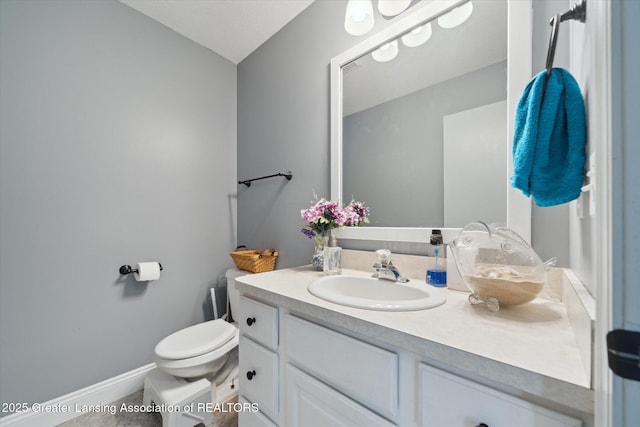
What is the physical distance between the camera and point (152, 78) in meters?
1.68

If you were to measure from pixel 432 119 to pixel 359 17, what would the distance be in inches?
25.4

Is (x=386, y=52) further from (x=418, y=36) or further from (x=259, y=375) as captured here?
(x=259, y=375)

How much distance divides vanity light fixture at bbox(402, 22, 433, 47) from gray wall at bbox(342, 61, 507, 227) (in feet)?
0.76

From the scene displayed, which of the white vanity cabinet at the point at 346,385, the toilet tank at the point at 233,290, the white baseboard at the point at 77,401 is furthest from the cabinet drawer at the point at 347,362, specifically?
the white baseboard at the point at 77,401

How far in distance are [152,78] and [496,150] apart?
84.4 inches

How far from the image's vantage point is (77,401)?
133 centimetres

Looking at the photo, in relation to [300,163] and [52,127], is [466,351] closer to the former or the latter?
[300,163]

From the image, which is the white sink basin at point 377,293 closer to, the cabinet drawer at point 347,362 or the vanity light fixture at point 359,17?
the cabinet drawer at point 347,362

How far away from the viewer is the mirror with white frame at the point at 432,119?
87 cm

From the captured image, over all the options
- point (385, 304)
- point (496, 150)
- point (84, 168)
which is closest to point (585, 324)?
point (385, 304)

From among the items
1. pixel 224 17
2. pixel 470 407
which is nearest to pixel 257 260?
pixel 470 407

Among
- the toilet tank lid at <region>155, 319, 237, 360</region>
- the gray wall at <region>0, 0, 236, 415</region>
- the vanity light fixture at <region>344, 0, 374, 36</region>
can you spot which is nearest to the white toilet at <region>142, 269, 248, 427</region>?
the toilet tank lid at <region>155, 319, 237, 360</region>

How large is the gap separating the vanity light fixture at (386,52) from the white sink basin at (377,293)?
109cm

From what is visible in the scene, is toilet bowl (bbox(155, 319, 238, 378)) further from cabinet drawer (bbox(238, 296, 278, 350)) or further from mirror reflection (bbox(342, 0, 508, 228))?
mirror reflection (bbox(342, 0, 508, 228))
